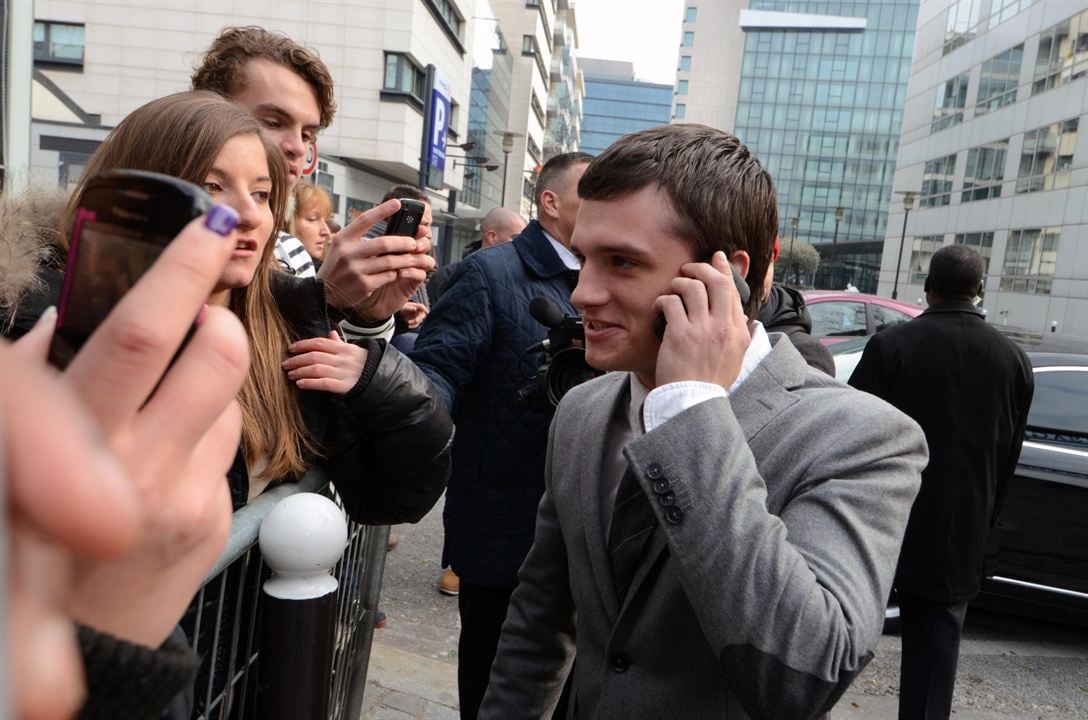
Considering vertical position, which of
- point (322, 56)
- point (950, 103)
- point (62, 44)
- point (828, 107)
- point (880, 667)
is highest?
point (828, 107)

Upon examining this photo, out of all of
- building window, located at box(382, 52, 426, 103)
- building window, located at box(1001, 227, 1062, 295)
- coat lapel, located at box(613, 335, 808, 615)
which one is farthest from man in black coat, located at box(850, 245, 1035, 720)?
building window, located at box(1001, 227, 1062, 295)

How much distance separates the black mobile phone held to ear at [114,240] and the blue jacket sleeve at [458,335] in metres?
2.49

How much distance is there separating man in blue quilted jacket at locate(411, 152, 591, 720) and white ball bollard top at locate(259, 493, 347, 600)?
1.58 m

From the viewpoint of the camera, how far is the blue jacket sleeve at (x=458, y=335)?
3.04 meters

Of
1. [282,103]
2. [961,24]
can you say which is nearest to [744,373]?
[282,103]

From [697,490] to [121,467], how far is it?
1048 mm

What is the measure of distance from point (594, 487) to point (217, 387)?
4.35ft

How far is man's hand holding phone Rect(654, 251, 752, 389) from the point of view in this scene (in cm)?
143

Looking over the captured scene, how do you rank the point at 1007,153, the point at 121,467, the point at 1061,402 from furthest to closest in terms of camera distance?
the point at 1007,153, the point at 1061,402, the point at 121,467

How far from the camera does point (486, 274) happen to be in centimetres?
316

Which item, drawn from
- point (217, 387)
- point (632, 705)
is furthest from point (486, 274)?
point (217, 387)

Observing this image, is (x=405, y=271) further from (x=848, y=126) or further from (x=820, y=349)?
(x=848, y=126)

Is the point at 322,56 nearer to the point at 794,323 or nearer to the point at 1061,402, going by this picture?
the point at 1061,402

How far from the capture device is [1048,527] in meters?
4.98
